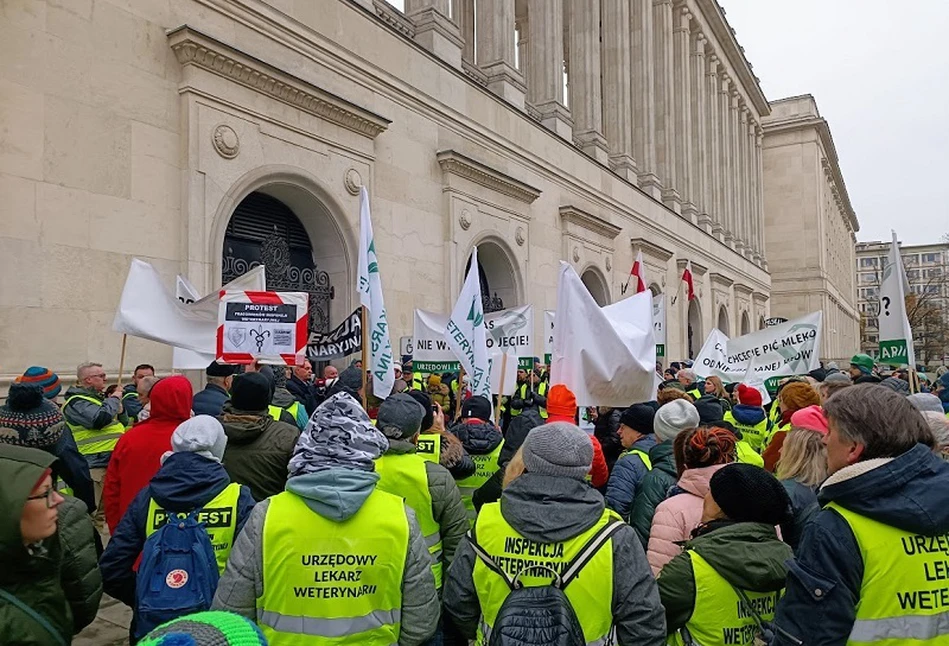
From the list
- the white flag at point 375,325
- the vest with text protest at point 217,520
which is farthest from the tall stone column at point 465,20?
the vest with text protest at point 217,520

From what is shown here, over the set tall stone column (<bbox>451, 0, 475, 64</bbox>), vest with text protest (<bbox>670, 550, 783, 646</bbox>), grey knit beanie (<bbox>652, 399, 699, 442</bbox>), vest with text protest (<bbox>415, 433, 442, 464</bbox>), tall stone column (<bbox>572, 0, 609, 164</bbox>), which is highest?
tall stone column (<bbox>451, 0, 475, 64</bbox>)

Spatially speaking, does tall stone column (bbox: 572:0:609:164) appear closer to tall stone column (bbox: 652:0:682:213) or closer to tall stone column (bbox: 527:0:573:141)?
tall stone column (bbox: 527:0:573:141)

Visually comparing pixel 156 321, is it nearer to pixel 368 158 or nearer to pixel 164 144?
pixel 164 144

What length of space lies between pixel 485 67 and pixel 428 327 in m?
10.4

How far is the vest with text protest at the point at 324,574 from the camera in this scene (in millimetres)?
2426

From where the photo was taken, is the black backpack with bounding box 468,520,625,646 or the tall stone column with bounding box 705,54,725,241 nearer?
the black backpack with bounding box 468,520,625,646

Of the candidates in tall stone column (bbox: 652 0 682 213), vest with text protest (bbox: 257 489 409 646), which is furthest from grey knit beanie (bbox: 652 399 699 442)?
tall stone column (bbox: 652 0 682 213)

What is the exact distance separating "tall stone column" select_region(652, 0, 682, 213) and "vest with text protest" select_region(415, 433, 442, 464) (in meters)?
25.1

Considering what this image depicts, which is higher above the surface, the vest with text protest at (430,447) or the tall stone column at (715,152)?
the tall stone column at (715,152)

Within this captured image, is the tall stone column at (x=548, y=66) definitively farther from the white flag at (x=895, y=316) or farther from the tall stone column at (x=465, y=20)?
the white flag at (x=895, y=316)

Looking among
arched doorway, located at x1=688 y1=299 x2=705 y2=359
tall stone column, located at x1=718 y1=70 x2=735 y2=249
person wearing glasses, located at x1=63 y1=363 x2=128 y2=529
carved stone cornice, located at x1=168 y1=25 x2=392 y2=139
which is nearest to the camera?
person wearing glasses, located at x1=63 y1=363 x2=128 y2=529

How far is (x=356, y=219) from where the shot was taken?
11195 mm

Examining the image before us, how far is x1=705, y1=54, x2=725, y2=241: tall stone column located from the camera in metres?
34.8

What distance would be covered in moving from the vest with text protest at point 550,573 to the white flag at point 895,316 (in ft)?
21.2
